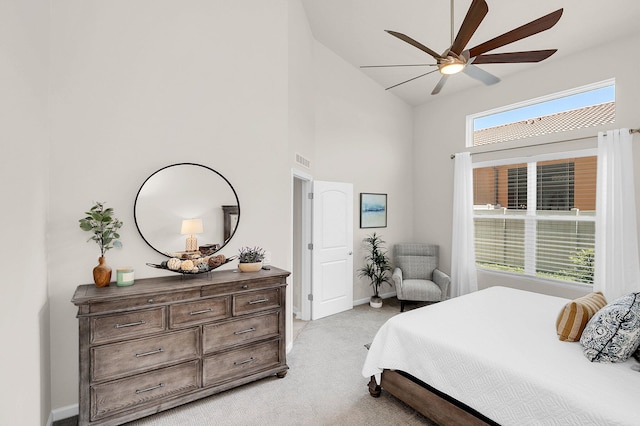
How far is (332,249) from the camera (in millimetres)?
4527

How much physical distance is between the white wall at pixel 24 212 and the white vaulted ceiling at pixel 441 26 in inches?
121

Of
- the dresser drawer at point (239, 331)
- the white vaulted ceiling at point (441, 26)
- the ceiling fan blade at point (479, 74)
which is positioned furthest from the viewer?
the white vaulted ceiling at point (441, 26)

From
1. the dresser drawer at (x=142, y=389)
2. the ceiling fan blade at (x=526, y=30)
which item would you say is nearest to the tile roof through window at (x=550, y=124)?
the ceiling fan blade at (x=526, y=30)

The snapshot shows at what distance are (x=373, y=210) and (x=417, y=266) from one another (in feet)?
3.90

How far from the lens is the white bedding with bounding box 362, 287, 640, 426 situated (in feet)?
4.83

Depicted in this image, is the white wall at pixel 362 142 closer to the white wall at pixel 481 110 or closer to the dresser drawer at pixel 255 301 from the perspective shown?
the white wall at pixel 481 110

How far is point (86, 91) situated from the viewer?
7.68 ft

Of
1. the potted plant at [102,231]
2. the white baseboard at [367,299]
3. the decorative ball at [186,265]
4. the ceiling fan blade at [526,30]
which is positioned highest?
the ceiling fan blade at [526,30]

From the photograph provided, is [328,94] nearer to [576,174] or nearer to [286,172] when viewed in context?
[286,172]

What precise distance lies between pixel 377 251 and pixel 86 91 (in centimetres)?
424

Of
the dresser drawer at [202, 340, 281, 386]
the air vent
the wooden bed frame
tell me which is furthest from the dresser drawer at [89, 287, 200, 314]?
the air vent

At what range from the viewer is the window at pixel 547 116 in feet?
12.1

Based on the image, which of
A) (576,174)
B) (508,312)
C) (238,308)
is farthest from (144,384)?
(576,174)

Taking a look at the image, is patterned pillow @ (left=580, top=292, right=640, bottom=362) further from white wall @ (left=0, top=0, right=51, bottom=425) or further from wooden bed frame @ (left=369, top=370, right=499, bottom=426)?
white wall @ (left=0, top=0, right=51, bottom=425)
